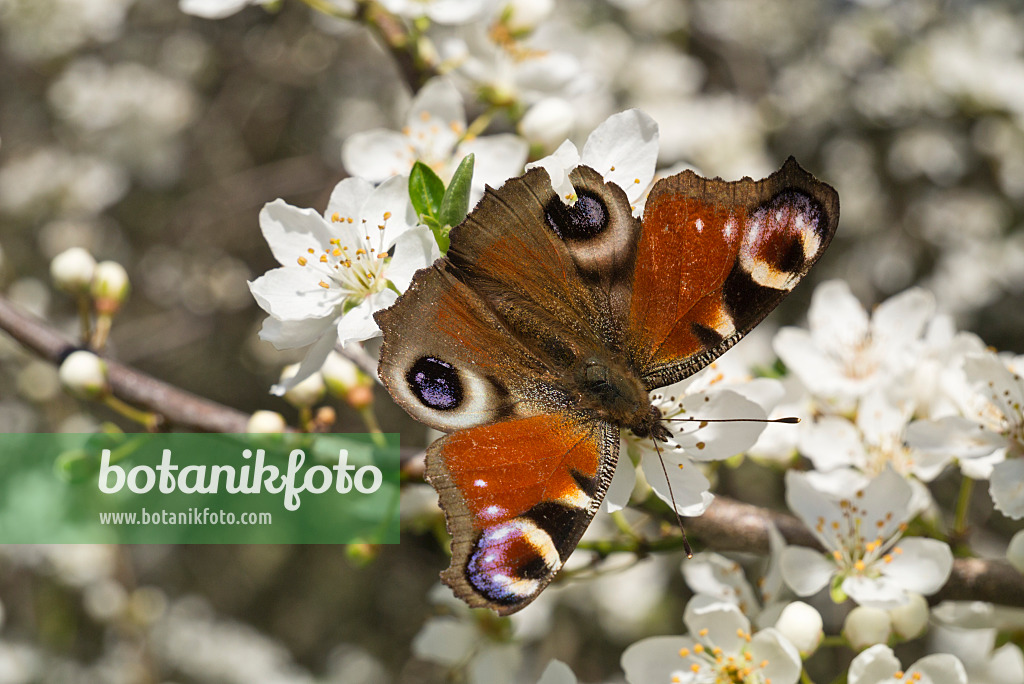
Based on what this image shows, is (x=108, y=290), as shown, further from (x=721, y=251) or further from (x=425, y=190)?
(x=721, y=251)

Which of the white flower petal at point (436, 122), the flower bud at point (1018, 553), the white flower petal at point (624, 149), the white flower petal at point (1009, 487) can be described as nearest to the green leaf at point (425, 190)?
the white flower petal at point (624, 149)

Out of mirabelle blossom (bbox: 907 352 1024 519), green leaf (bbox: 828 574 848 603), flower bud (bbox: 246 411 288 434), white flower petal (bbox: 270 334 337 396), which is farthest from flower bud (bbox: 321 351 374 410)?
mirabelle blossom (bbox: 907 352 1024 519)

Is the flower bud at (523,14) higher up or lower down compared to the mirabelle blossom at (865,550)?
higher up

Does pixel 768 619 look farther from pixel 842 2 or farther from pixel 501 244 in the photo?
pixel 842 2

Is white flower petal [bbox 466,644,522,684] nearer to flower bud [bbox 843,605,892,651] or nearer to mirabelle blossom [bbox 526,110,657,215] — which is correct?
flower bud [bbox 843,605,892,651]

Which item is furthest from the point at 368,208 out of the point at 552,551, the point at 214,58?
the point at 214,58

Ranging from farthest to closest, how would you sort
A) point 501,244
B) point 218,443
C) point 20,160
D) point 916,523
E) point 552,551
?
point 20,160 → point 218,443 → point 916,523 → point 501,244 → point 552,551

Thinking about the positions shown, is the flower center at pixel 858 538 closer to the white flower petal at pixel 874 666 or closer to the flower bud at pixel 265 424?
the white flower petal at pixel 874 666

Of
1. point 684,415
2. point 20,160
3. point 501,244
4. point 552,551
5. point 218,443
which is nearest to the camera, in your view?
point 552,551
